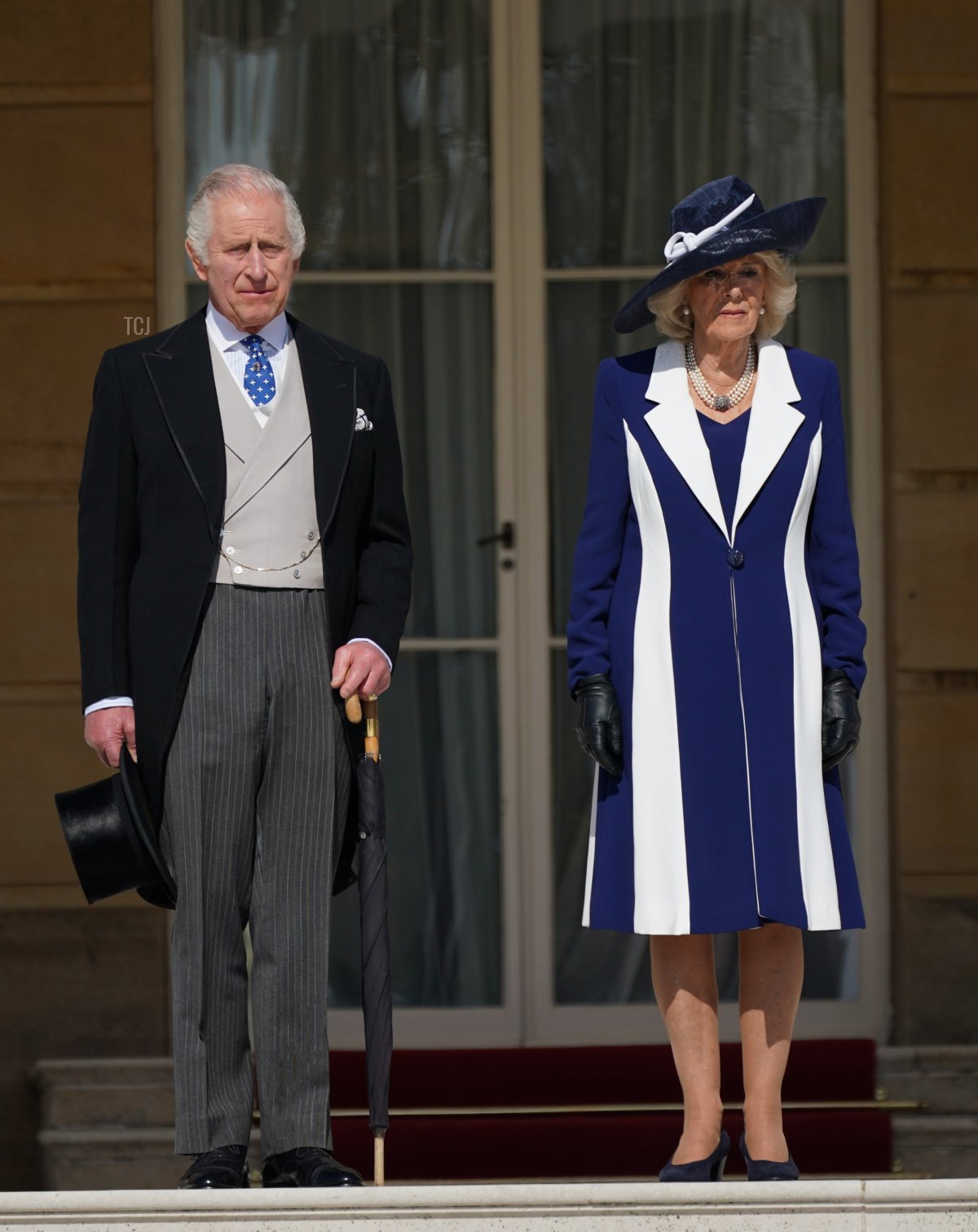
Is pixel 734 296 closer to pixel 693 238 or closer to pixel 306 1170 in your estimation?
pixel 693 238

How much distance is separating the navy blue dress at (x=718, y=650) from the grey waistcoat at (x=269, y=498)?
0.53m

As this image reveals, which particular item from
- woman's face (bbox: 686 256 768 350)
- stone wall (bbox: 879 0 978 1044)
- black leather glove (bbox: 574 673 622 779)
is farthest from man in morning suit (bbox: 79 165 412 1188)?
stone wall (bbox: 879 0 978 1044)

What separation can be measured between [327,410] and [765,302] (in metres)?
0.84

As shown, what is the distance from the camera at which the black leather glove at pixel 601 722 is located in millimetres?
3961

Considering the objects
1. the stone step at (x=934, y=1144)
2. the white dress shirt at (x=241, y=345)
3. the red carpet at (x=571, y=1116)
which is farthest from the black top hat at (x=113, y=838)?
the stone step at (x=934, y=1144)

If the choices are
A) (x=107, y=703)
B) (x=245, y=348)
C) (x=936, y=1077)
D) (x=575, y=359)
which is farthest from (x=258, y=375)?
(x=936, y=1077)

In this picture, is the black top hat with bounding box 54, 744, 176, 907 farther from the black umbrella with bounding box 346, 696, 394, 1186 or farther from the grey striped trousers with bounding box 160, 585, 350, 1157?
the black umbrella with bounding box 346, 696, 394, 1186

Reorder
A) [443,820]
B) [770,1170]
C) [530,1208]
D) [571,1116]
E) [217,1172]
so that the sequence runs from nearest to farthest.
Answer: [530,1208], [217,1172], [770,1170], [571,1116], [443,820]

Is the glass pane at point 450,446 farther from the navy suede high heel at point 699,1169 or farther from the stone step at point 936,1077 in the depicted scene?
the navy suede high heel at point 699,1169

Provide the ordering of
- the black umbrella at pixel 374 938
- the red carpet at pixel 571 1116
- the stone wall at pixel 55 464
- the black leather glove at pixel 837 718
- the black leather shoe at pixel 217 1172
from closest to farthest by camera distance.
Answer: the black leather shoe at pixel 217 1172 < the black umbrella at pixel 374 938 < the black leather glove at pixel 837 718 < the red carpet at pixel 571 1116 < the stone wall at pixel 55 464

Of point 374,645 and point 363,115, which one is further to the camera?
point 363,115

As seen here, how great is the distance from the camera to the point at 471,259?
6.43m

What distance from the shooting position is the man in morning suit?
3896 mm

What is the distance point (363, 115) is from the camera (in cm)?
644
